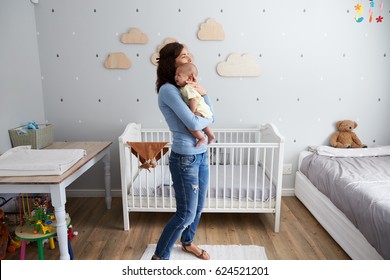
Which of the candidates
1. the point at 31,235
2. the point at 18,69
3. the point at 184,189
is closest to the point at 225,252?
the point at 184,189

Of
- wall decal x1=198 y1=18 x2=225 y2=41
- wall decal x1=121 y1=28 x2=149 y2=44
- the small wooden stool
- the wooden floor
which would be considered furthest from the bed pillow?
the small wooden stool

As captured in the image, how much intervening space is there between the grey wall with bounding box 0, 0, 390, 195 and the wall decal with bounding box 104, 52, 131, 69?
0.05 meters

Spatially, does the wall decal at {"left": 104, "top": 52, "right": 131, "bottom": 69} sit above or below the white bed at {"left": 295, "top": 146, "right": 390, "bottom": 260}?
above

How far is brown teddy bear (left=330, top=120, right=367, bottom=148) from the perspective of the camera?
2695 millimetres

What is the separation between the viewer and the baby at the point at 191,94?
145 centimetres

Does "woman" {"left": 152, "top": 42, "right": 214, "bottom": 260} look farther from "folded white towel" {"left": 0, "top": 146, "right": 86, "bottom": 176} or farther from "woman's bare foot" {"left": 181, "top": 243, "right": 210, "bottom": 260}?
"folded white towel" {"left": 0, "top": 146, "right": 86, "bottom": 176}

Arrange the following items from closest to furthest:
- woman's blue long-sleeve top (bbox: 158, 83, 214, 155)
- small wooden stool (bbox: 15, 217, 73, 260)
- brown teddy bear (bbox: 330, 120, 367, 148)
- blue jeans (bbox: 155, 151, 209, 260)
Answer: woman's blue long-sleeve top (bbox: 158, 83, 214, 155), blue jeans (bbox: 155, 151, 209, 260), small wooden stool (bbox: 15, 217, 73, 260), brown teddy bear (bbox: 330, 120, 367, 148)

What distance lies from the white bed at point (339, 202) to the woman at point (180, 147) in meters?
0.99

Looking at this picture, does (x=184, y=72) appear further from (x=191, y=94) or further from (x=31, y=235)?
(x=31, y=235)

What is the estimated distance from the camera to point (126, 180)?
2174 millimetres

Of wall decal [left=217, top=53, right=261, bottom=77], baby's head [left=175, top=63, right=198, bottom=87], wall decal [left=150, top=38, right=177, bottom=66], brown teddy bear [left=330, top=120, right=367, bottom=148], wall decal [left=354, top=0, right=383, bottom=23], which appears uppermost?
wall decal [left=354, top=0, right=383, bottom=23]

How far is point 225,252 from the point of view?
6.36ft
